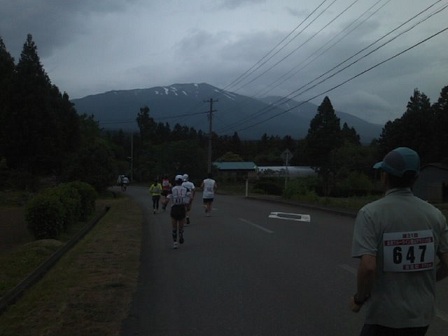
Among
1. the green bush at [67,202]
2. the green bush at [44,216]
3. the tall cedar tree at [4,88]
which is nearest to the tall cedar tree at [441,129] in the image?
the tall cedar tree at [4,88]

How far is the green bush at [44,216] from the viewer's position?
51.0 feet

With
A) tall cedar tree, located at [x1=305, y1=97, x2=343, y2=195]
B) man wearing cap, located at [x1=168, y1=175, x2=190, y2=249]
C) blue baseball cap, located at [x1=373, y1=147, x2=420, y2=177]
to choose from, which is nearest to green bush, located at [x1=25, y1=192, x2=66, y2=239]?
man wearing cap, located at [x1=168, y1=175, x2=190, y2=249]

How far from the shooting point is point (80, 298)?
7.21 metres

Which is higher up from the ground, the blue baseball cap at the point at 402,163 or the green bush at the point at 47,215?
the blue baseball cap at the point at 402,163

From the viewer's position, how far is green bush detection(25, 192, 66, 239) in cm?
1554

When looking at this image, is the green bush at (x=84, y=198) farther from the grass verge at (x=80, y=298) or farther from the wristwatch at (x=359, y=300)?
the wristwatch at (x=359, y=300)

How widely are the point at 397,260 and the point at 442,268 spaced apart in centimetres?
43

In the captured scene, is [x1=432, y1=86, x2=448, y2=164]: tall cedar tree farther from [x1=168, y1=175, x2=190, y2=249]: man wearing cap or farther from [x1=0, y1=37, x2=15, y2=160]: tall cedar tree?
[x1=168, y1=175, x2=190, y2=249]: man wearing cap

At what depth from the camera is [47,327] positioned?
5855 mm

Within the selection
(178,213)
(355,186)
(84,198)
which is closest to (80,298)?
(178,213)

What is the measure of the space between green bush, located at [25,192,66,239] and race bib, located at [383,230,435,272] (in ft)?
45.4

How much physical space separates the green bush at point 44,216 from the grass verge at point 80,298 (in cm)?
420

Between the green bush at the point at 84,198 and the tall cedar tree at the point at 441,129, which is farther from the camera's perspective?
the tall cedar tree at the point at 441,129

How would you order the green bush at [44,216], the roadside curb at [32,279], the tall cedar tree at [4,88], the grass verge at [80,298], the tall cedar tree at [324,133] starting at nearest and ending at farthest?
1. the grass verge at [80,298]
2. the roadside curb at [32,279]
3. the green bush at [44,216]
4. the tall cedar tree at [4,88]
5. the tall cedar tree at [324,133]
